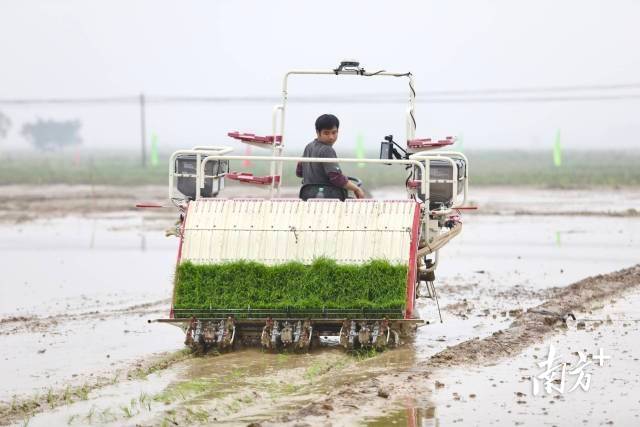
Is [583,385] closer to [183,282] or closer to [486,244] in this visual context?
[183,282]

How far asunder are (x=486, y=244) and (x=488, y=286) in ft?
21.4

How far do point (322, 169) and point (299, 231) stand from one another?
1.14m

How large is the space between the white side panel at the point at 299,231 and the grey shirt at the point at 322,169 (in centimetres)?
56

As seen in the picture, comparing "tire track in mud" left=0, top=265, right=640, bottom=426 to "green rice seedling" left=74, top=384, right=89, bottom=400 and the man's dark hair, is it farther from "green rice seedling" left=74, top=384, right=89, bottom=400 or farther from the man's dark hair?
the man's dark hair

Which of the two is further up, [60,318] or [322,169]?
[322,169]

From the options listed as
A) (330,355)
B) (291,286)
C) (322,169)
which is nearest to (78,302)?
(322,169)

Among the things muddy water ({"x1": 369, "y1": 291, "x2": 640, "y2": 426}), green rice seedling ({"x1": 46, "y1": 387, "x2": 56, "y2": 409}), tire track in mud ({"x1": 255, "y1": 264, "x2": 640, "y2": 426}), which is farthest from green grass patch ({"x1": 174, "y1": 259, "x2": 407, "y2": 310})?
green rice seedling ({"x1": 46, "y1": 387, "x2": 56, "y2": 409})

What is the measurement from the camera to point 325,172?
12258 millimetres

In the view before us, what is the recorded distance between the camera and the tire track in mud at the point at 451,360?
848 centimetres

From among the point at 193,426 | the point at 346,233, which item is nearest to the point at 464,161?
the point at 346,233

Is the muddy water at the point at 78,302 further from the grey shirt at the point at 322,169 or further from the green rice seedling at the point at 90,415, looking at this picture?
the grey shirt at the point at 322,169

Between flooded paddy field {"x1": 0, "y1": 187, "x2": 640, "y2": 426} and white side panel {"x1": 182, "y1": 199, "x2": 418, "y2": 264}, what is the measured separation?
93 centimetres

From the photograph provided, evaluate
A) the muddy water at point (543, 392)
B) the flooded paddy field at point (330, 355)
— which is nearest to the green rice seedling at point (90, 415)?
the flooded paddy field at point (330, 355)

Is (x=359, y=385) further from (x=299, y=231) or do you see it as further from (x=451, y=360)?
(x=299, y=231)
